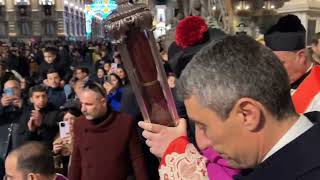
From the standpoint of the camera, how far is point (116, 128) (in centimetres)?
409

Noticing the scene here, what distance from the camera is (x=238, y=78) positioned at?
1.35 meters

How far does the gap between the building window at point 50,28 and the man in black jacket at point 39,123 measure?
70.5 m

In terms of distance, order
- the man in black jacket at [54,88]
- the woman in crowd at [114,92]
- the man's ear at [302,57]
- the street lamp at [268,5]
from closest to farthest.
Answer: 1. the man's ear at [302,57]
2. the woman in crowd at [114,92]
3. the man in black jacket at [54,88]
4. the street lamp at [268,5]

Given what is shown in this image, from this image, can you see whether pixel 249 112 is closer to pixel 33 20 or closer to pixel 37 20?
pixel 37 20

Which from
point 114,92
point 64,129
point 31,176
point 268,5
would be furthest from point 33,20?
point 31,176

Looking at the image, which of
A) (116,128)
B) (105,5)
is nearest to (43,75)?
(116,128)

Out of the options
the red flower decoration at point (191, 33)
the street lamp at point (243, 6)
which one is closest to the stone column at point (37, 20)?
the street lamp at point (243, 6)

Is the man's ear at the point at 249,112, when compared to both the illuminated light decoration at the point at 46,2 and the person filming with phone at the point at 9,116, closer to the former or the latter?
the person filming with phone at the point at 9,116

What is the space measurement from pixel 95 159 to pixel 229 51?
9.28 feet

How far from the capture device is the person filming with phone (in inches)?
189

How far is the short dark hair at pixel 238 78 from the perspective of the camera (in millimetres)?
1347

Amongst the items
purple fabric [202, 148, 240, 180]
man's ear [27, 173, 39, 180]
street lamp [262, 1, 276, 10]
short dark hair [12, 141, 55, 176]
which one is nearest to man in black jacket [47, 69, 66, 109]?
short dark hair [12, 141, 55, 176]

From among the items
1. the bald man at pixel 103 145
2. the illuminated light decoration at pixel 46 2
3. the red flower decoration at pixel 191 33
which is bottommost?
the bald man at pixel 103 145

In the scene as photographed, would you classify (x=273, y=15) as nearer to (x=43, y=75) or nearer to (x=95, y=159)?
(x=43, y=75)
